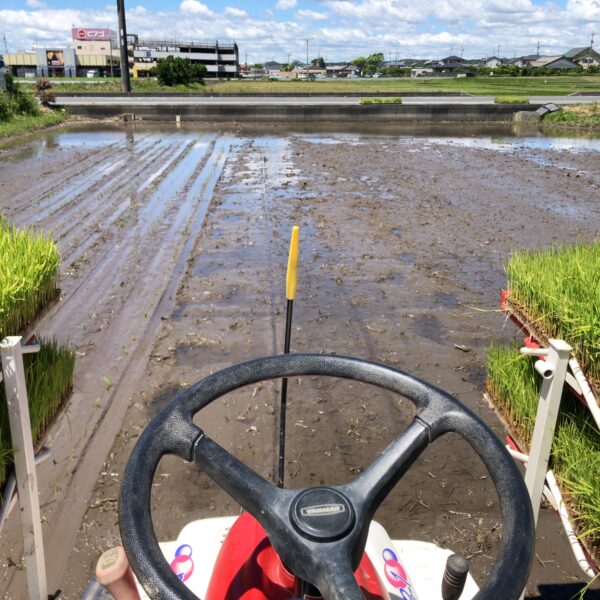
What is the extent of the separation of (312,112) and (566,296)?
27833 mm

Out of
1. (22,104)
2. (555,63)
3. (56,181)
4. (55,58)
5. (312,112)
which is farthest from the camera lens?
(555,63)

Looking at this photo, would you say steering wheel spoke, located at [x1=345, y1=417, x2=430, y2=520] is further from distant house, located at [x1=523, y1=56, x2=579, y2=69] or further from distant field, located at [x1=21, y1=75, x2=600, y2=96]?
distant house, located at [x1=523, y1=56, x2=579, y2=69]

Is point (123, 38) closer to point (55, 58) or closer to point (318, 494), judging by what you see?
point (318, 494)

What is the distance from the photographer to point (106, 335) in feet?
17.5

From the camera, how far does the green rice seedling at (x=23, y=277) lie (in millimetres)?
2109

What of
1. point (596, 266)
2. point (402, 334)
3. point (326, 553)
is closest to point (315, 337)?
point (402, 334)

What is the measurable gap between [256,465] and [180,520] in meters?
0.61

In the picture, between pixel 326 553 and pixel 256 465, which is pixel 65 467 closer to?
pixel 256 465

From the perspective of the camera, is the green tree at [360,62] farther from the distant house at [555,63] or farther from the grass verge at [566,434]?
the grass verge at [566,434]

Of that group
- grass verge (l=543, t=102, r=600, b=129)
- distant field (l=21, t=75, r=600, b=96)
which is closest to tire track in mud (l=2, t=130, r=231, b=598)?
grass verge (l=543, t=102, r=600, b=129)

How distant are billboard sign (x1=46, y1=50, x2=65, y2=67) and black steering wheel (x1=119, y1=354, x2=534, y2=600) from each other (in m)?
108

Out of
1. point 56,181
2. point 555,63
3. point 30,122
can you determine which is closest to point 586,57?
point 555,63

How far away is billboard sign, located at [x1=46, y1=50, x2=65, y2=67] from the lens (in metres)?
94.3

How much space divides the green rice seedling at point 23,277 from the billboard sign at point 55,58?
348 feet
